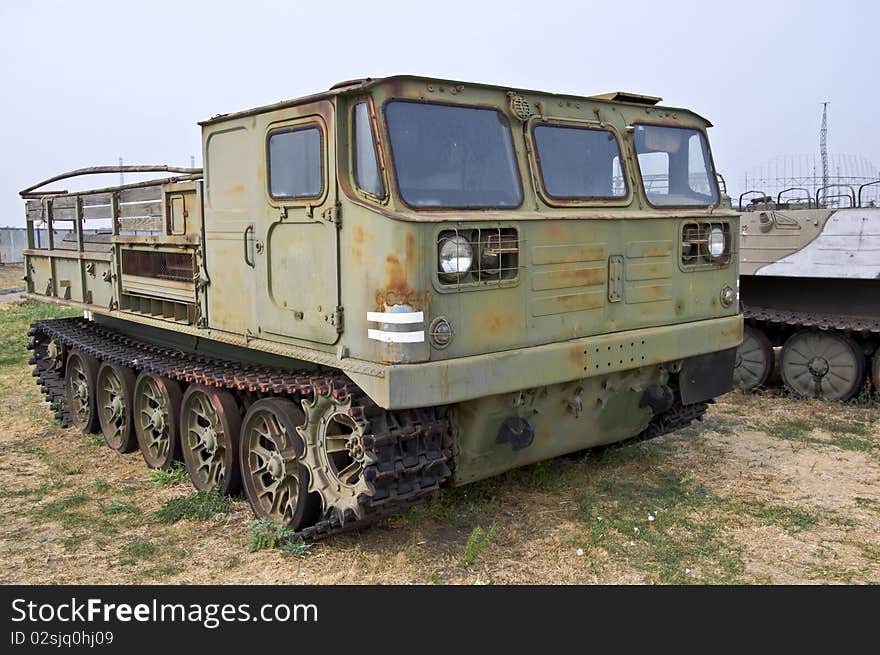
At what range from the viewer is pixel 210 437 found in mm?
6621

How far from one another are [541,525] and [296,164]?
9.14 ft

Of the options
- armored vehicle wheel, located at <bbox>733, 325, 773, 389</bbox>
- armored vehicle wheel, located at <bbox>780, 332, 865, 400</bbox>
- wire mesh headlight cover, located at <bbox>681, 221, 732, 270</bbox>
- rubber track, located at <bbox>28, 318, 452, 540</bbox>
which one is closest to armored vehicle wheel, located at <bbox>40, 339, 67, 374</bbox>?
rubber track, located at <bbox>28, 318, 452, 540</bbox>

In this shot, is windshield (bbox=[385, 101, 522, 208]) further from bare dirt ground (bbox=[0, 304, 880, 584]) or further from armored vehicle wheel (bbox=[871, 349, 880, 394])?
armored vehicle wheel (bbox=[871, 349, 880, 394])

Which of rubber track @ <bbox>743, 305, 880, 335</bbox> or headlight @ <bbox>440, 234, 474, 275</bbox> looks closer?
headlight @ <bbox>440, 234, 474, 275</bbox>

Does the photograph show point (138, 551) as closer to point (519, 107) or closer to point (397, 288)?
point (397, 288)

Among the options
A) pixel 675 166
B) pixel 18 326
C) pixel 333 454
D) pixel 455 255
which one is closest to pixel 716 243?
pixel 675 166

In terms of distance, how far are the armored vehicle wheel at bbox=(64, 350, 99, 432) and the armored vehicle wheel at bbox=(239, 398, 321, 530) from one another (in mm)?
2950

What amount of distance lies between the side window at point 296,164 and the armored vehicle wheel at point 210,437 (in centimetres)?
166

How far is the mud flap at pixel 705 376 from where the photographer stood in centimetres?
675

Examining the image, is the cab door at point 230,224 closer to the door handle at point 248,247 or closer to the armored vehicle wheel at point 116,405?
the door handle at point 248,247

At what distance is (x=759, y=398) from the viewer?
1028 cm

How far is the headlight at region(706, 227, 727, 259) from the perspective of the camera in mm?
6523

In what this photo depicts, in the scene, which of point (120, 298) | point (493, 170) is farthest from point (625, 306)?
point (120, 298)

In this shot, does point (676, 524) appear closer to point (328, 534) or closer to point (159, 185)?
point (328, 534)
